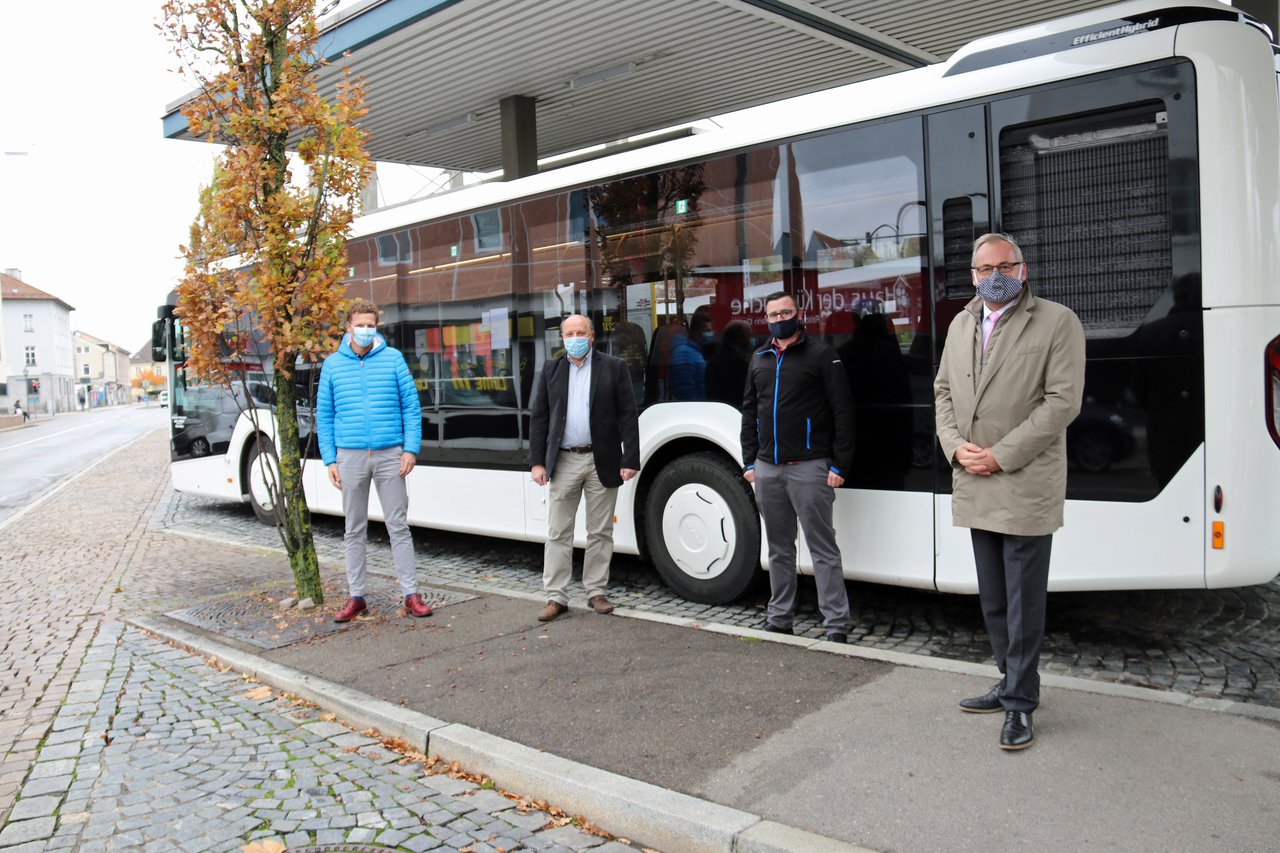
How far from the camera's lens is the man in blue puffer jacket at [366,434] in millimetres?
6656

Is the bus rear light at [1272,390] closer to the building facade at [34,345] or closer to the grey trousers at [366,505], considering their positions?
the grey trousers at [366,505]

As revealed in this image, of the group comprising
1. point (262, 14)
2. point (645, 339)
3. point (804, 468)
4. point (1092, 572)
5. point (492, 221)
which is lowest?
point (1092, 572)

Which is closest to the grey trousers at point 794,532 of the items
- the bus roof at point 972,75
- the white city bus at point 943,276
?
the white city bus at point 943,276

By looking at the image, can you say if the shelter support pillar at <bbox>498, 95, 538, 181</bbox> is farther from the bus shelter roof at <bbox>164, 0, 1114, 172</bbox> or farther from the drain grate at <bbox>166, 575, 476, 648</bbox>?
the drain grate at <bbox>166, 575, 476, 648</bbox>

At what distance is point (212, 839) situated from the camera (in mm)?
3588

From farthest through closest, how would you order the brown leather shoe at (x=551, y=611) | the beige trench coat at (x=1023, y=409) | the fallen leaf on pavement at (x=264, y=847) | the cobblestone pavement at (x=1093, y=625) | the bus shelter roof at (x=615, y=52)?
1. the bus shelter roof at (x=615, y=52)
2. the brown leather shoe at (x=551, y=611)
3. the cobblestone pavement at (x=1093, y=625)
4. the beige trench coat at (x=1023, y=409)
5. the fallen leaf on pavement at (x=264, y=847)

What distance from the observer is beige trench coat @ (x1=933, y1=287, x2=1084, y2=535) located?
12.6 ft

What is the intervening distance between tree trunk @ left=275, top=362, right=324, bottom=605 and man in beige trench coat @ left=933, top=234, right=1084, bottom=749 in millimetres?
4806

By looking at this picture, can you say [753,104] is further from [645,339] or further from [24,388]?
[24,388]

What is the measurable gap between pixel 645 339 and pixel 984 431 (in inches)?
131

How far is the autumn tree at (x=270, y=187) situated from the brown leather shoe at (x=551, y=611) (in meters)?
2.13

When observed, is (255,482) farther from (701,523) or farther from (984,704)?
(984,704)

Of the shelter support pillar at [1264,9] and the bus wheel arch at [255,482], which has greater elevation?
the shelter support pillar at [1264,9]

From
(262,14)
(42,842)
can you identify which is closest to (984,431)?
(42,842)
